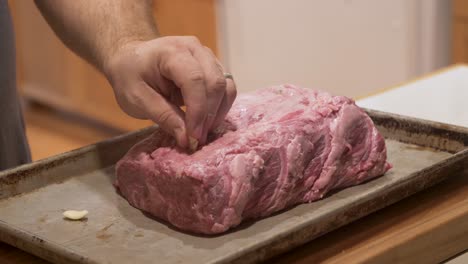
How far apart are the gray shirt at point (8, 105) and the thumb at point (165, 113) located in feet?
1.63

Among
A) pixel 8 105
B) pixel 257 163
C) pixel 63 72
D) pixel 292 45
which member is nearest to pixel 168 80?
pixel 257 163

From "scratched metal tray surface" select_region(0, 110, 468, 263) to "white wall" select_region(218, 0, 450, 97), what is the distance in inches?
54.3

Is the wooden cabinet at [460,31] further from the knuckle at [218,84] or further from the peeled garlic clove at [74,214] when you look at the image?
the peeled garlic clove at [74,214]

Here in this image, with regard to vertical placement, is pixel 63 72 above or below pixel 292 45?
below

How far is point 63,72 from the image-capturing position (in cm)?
430

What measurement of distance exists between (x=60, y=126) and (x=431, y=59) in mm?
2117

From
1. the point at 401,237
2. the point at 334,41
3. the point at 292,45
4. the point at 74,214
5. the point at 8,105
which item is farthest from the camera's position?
the point at 292,45

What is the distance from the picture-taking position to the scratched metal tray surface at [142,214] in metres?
1.20

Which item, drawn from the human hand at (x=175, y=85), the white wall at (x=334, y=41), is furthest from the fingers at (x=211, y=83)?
the white wall at (x=334, y=41)

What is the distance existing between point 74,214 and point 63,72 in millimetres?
3019

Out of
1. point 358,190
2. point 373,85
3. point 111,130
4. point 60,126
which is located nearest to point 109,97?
point 111,130

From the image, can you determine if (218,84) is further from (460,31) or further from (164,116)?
(460,31)

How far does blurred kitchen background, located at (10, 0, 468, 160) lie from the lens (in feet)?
9.73

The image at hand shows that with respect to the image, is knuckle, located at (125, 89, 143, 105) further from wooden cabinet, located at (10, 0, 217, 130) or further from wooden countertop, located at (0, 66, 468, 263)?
wooden cabinet, located at (10, 0, 217, 130)
